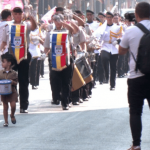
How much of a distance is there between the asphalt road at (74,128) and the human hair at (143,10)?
1.60 m

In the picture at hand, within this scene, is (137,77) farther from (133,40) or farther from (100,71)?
(100,71)

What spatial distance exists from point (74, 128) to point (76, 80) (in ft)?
11.7

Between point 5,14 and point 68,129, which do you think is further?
point 5,14

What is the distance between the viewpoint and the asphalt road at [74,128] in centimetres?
825

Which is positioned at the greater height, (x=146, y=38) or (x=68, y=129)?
(x=146, y=38)

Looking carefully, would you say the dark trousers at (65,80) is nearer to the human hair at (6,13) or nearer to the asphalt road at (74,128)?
the asphalt road at (74,128)

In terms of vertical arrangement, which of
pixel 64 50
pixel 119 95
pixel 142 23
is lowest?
pixel 119 95

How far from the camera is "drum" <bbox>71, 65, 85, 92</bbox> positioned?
13180 millimetres

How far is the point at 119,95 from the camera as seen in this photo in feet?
49.9

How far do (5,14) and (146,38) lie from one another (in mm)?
5788

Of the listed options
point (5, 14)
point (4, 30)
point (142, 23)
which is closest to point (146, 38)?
point (142, 23)

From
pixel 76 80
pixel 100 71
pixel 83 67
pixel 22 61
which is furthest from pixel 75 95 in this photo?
pixel 100 71

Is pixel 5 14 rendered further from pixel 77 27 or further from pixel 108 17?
pixel 108 17

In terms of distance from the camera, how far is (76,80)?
519 inches
